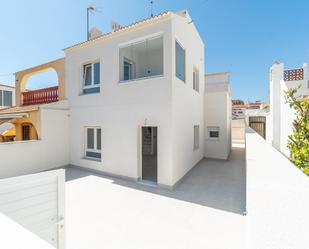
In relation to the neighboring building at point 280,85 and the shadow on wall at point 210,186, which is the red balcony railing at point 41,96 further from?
the neighboring building at point 280,85

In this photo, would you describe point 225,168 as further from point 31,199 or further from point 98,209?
point 31,199

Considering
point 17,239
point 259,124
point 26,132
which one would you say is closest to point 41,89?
point 26,132

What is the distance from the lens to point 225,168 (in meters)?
12.2

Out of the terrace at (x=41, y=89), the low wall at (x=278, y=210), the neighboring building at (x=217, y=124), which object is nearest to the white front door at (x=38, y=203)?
the low wall at (x=278, y=210)

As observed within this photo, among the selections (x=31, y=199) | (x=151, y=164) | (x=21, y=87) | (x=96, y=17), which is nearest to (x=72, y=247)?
(x=31, y=199)

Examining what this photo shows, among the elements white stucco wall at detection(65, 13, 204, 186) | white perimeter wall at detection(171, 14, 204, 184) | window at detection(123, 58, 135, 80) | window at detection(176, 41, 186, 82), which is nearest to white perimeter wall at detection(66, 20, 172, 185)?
white stucco wall at detection(65, 13, 204, 186)

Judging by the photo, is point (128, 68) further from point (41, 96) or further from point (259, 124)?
point (259, 124)

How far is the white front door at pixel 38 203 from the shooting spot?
3062 mm

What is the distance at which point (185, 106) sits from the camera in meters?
10.4

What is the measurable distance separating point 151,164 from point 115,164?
3.85 meters

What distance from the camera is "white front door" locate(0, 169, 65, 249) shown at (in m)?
3.06

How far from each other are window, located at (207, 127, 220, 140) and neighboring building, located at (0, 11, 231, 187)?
461 millimetres

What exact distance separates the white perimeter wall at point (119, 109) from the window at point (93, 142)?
36 centimetres

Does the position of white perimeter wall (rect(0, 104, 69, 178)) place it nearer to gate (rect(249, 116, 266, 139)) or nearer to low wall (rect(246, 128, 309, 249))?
low wall (rect(246, 128, 309, 249))
